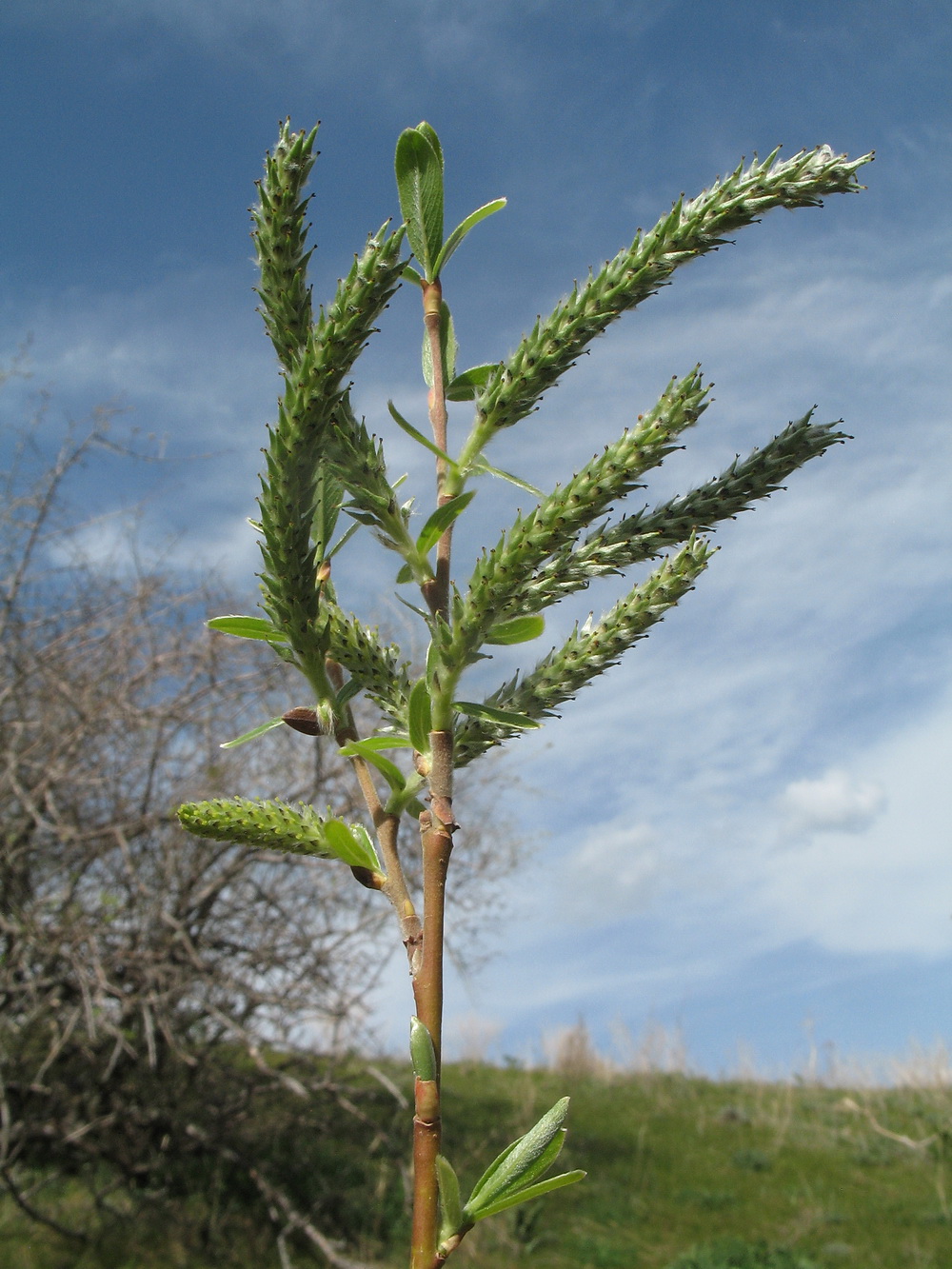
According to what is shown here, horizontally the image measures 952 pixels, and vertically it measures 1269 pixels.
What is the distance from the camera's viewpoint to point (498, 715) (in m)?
0.72

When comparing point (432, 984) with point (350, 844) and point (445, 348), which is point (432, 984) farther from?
point (445, 348)

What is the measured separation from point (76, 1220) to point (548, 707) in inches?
281

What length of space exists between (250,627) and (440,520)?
0.67 feet

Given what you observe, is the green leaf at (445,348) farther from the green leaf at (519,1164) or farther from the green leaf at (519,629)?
the green leaf at (519,1164)

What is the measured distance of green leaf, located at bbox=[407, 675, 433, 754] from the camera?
2.22 ft

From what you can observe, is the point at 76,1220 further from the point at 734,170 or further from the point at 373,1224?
the point at 734,170

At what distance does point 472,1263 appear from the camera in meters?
6.04

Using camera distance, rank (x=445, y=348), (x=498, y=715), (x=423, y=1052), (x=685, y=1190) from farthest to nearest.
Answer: (x=685, y=1190)
(x=445, y=348)
(x=498, y=715)
(x=423, y=1052)

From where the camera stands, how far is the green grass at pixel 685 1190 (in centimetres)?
588

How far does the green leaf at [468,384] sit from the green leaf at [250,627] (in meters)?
0.27

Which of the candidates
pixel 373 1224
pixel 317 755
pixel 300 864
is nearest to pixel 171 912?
pixel 300 864

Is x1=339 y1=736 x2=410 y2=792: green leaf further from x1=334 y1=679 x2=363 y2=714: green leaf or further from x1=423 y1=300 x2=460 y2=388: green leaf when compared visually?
x1=423 y1=300 x2=460 y2=388: green leaf

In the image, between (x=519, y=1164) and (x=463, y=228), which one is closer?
(x=519, y=1164)

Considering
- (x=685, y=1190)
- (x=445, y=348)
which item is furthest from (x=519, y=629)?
(x=685, y=1190)
